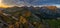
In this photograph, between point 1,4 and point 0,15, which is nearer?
point 0,15

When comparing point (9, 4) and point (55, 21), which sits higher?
point (9, 4)

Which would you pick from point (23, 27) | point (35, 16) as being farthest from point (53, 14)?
point (23, 27)

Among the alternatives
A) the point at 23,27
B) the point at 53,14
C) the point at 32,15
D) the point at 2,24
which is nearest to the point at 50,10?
the point at 53,14

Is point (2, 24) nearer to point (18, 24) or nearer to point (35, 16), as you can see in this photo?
point (18, 24)

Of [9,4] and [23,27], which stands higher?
[9,4]

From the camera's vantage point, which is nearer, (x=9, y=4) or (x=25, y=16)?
(x=25, y=16)

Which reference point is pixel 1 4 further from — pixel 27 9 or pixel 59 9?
pixel 59 9

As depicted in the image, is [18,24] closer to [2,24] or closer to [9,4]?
[2,24]
